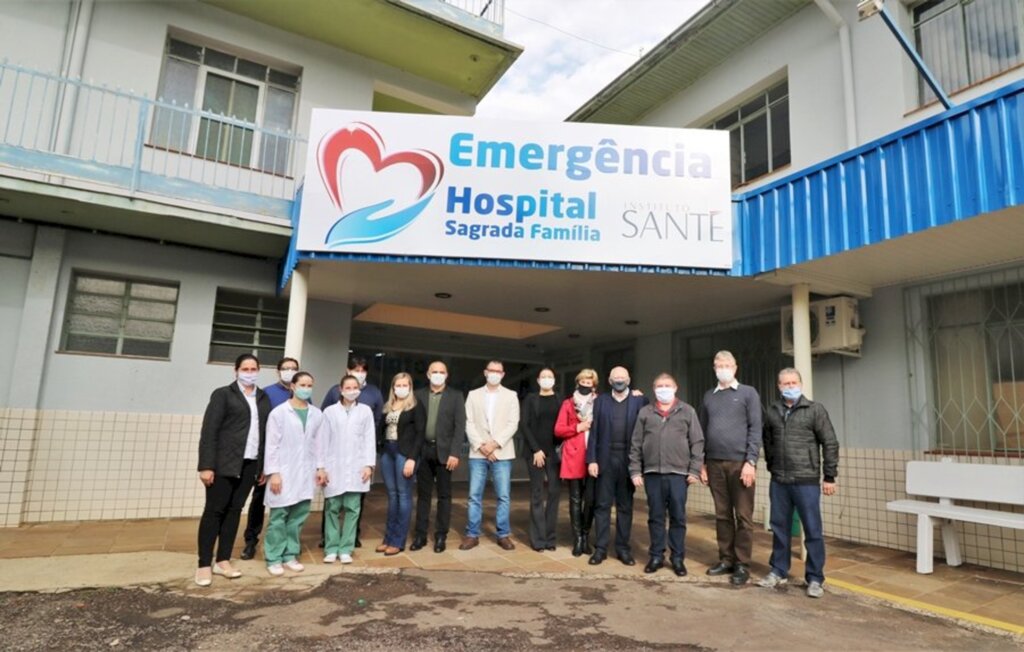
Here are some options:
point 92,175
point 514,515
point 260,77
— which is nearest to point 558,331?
point 514,515

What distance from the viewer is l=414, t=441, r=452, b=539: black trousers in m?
5.29

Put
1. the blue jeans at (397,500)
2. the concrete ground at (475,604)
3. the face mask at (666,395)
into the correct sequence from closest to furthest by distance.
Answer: the concrete ground at (475,604) → the face mask at (666,395) → the blue jeans at (397,500)

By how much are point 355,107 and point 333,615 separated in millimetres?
7333

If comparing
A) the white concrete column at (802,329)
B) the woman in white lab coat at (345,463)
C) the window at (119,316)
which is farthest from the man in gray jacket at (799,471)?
the window at (119,316)

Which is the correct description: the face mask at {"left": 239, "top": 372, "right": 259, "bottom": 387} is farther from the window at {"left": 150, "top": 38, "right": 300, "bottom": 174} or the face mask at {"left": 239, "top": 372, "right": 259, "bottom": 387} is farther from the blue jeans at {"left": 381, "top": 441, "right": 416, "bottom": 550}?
the window at {"left": 150, "top": 38, "right": 300, "bottom": 174}

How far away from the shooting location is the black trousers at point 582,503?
5.27 m

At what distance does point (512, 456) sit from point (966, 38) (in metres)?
6.58

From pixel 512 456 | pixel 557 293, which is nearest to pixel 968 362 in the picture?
pixel 557 293

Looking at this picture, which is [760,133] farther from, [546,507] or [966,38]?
[546,507]

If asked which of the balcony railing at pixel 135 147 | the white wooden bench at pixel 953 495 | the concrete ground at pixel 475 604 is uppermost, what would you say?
the balcony railing at pixel 135 147

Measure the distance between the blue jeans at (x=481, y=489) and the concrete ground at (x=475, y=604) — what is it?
26cm

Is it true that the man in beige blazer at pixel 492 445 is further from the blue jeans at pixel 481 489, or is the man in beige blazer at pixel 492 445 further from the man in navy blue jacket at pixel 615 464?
the man in navy blue jacket at pixel 615 464

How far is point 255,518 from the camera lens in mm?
5008

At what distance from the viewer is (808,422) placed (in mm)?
4473
